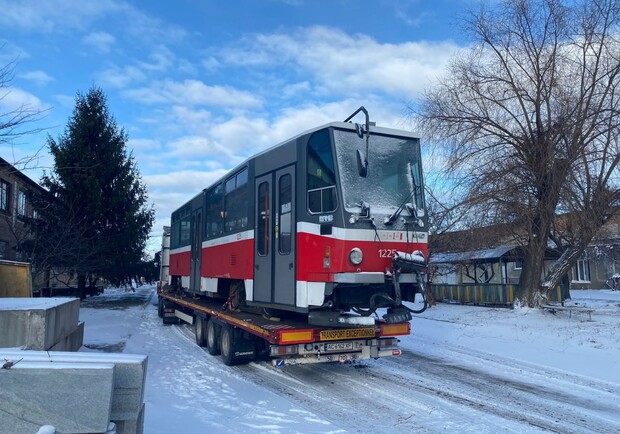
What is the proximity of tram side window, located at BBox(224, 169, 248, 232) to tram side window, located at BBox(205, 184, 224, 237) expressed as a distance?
1.34 ft

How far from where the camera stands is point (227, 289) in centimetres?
1171

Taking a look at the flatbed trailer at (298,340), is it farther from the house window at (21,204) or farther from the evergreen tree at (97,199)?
the house window at (21,204)

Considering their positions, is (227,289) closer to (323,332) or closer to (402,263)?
(323,332)

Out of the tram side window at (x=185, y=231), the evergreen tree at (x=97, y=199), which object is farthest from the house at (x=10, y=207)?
the tram side window at (x=185, y=231)

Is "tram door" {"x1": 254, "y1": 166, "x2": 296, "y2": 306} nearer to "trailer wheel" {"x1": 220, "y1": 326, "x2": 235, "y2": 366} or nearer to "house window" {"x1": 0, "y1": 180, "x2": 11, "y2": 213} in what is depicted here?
"trailer wheel" {"x1": 220, "y1": 326, "x2": 235, "y2": 366}

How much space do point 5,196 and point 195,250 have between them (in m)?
21.5

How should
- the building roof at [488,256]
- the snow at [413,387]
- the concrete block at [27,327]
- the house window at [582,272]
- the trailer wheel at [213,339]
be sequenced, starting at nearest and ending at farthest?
the concrete block at [27,327] → the snow at [413,387] → the trailer wheel at [213,339] → the building roof at [488,256] → the house window at [582,272]

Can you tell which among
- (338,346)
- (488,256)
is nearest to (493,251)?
(488,256)

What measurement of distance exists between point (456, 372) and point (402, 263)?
3089mm

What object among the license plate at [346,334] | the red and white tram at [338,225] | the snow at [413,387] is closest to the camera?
the snow at [413,387]

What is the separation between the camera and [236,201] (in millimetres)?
10570

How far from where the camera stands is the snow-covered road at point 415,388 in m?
6.34

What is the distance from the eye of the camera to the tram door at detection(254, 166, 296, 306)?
837 centimetres

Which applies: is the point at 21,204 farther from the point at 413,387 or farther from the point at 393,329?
the point at 413,387
